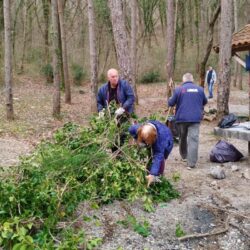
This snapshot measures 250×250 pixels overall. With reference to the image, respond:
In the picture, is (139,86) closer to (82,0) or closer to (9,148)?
(82,0)

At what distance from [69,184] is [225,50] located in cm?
928

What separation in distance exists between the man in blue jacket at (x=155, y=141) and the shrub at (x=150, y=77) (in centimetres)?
2409

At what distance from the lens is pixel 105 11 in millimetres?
28469

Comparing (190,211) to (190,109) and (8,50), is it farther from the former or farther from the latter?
(8,50)

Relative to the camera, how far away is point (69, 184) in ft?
16.1

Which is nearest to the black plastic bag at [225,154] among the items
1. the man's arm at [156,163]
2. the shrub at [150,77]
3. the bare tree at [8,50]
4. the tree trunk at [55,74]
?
the man's arm at [156,163]

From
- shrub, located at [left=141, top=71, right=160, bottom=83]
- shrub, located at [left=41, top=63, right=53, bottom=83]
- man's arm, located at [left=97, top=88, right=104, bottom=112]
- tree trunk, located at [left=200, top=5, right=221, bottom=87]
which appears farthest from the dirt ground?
shrub, located at [left=141, top=71, right=160, bottom=83]

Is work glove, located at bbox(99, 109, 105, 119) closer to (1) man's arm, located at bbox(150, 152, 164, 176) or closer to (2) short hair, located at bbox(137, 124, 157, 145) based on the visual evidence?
(2) short hair, located at bbox(137, 124, 157, 145)

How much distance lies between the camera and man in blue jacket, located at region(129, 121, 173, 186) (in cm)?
532

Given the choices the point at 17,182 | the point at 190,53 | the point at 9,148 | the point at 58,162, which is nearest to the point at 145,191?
the point at 58,162

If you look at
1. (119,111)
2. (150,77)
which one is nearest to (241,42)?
(119,111)

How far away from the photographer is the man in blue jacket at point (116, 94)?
6.85m

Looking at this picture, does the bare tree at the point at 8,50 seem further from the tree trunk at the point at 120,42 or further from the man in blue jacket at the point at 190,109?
the man in blue jacket at the point at 190,109

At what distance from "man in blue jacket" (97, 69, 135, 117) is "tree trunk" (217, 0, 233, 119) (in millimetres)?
6779
